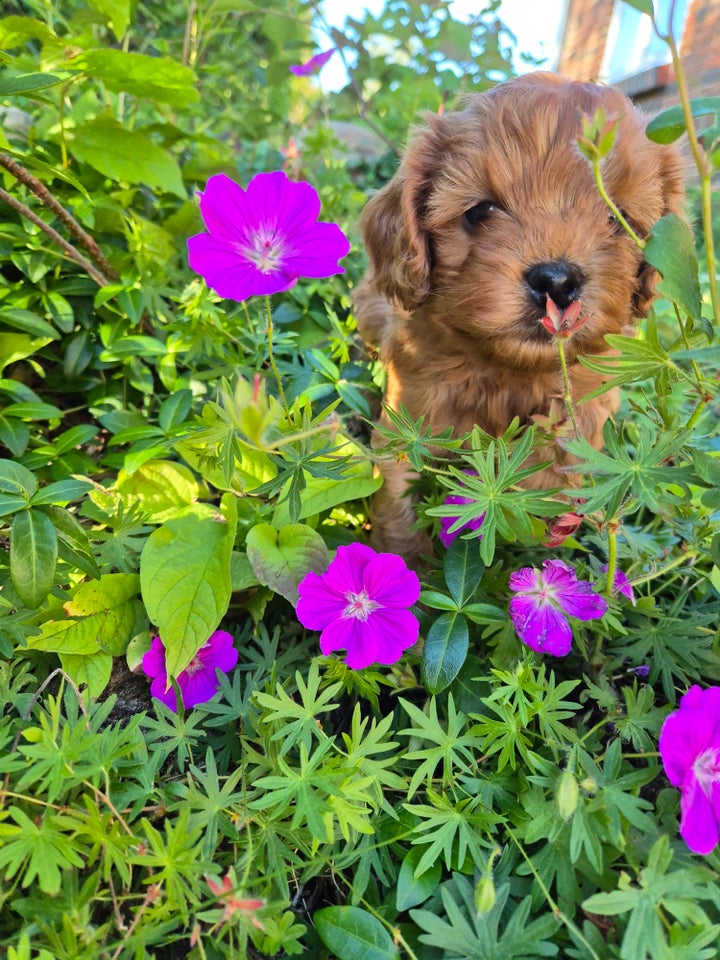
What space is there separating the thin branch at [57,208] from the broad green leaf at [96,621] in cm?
106

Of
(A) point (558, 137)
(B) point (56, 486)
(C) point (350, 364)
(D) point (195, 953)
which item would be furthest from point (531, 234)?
(D) point (195, 953)

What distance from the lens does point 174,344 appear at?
1.99m

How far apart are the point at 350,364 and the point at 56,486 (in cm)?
129

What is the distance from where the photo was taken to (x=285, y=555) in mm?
1433

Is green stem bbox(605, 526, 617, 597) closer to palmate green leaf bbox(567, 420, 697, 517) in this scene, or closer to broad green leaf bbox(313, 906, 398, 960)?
palmate green leaf bbox(567, 420, 697, 517)

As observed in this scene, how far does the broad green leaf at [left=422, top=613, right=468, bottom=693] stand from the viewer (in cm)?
132

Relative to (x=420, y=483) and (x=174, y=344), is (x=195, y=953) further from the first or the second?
(x=174, y=344)

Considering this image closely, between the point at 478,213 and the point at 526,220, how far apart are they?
0.18 m

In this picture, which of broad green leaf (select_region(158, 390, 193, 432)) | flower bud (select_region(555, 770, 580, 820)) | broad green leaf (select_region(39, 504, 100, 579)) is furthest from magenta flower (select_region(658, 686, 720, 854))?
broad green leaf (select_region(158, 390, 193, 432))

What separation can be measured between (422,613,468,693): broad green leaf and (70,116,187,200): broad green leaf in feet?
5.30

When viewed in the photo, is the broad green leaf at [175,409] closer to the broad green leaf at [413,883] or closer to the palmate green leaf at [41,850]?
the palmate green leaf at [41,850]

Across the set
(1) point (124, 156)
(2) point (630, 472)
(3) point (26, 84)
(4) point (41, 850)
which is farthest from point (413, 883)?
(1) point (124, 156)

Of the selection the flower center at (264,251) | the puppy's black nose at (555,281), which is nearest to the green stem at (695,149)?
the puppy's black nose at (555,281)

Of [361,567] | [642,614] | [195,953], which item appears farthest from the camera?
[642,614]
